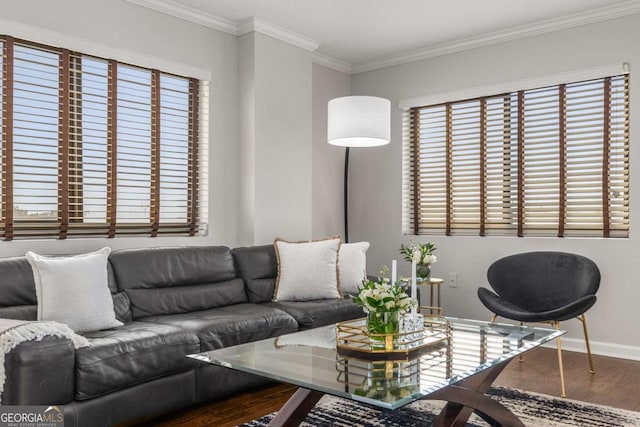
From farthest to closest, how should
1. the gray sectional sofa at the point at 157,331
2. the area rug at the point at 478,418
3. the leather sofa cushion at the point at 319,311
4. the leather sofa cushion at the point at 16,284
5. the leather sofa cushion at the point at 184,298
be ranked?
the leather sofa cushion at the point at 319,311, the leather sofa cushion at the point at 184,298, the leather sofa cushion at the point at 16,284, the area rug at the point at 478,418, the gray sectional sofa at the point at 157,331

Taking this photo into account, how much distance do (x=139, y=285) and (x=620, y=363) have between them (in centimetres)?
336

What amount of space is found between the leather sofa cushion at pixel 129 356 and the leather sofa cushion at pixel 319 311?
0.85 metres

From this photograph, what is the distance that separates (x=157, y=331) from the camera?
9.53 feet

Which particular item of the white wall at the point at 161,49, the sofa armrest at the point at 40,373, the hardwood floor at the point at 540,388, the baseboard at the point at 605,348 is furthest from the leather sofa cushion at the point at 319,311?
the baseboard at the point at 605,348

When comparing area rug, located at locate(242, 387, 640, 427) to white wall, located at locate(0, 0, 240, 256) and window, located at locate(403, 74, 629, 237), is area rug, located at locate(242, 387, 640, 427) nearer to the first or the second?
window, located at locate(403, 74, 629, 237)

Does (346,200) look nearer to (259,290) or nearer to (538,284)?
(259,290)

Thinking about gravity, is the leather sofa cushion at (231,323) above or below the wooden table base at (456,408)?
above

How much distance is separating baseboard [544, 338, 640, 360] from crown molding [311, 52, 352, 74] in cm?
325

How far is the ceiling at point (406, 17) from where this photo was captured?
164 inches

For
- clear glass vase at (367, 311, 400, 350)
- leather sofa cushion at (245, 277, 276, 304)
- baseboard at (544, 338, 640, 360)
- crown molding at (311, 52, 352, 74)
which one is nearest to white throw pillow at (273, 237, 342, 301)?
leather sofa cushion at (245, 277, 276, 304)

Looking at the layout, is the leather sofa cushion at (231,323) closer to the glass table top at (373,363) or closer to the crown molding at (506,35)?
the glass table top at (373,363)

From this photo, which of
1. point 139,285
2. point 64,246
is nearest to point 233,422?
point 139,285

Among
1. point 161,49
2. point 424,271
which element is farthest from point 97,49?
point 424,271

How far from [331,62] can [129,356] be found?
3779 mm
